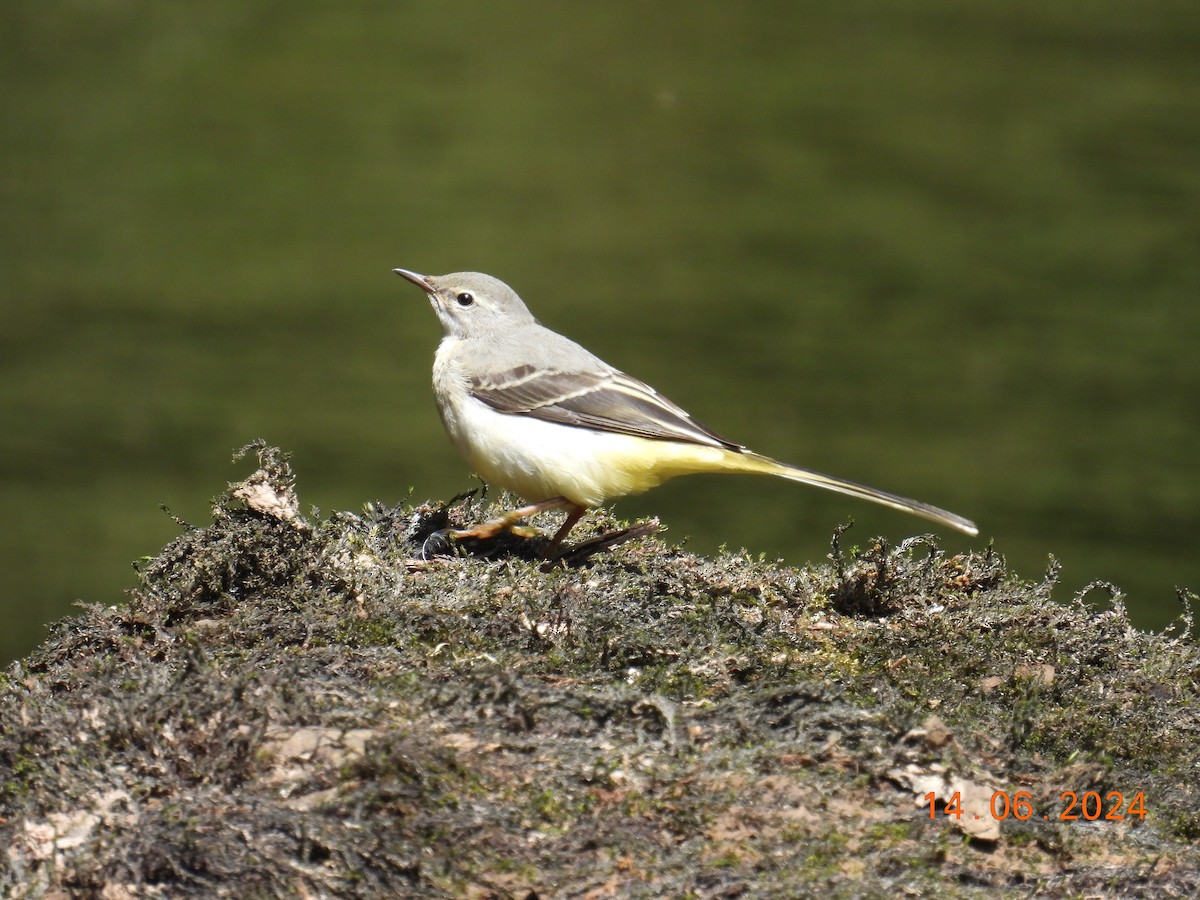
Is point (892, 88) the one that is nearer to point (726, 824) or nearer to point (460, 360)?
point (460, 360)

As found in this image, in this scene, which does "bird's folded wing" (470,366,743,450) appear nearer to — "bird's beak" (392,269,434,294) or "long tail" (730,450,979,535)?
"long tail" (730,450,979,535)

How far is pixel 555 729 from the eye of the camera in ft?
15.5

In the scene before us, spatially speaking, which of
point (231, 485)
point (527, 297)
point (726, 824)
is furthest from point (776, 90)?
point (726, 824)

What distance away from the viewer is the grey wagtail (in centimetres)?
659

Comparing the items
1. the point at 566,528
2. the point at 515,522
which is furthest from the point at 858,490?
the point at 515,522

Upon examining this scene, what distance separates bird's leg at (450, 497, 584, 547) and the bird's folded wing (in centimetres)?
39

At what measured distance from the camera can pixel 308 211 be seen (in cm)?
1806

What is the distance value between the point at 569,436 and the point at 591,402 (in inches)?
9.6

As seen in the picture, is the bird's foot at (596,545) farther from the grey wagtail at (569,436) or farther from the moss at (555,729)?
the moss at (555,729)

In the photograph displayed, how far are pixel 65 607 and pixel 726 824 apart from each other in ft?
31.5
